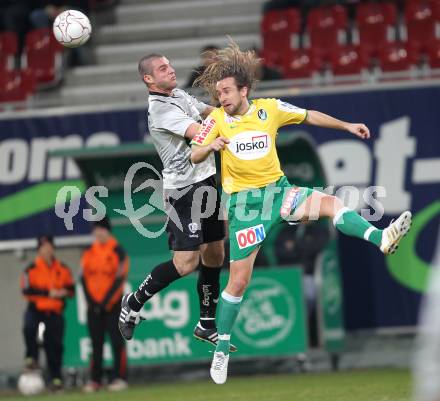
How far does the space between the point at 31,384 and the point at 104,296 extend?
1532 millimetres

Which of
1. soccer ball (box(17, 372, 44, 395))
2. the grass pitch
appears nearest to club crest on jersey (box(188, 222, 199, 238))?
the grass pitch

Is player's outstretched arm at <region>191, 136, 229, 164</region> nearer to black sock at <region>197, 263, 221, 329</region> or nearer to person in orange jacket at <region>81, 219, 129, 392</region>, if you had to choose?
black sock at <region>197, 263, 221, 329</region>

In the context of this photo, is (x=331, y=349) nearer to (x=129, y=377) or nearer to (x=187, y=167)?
(x=129, y=377)

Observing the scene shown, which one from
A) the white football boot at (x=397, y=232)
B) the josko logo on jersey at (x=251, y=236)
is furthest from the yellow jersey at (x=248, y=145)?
the white football boot at (x=397, y=232)

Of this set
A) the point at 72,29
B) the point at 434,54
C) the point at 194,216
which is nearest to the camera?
the point at 194,216

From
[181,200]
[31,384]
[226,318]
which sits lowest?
[31,384]

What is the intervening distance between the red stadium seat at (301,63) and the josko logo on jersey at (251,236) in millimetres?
7015

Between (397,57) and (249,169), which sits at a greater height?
(397,57)

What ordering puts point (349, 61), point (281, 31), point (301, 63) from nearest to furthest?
point (349, 61), point (301, 63), point (281, 31)

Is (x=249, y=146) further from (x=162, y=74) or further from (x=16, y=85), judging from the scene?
(x=16, y=85)

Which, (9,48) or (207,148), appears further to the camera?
(9,48)

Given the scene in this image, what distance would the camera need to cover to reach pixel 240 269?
29.1 feet

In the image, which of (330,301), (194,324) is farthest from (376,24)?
(194,324)

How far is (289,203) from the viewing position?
871 centimetres
